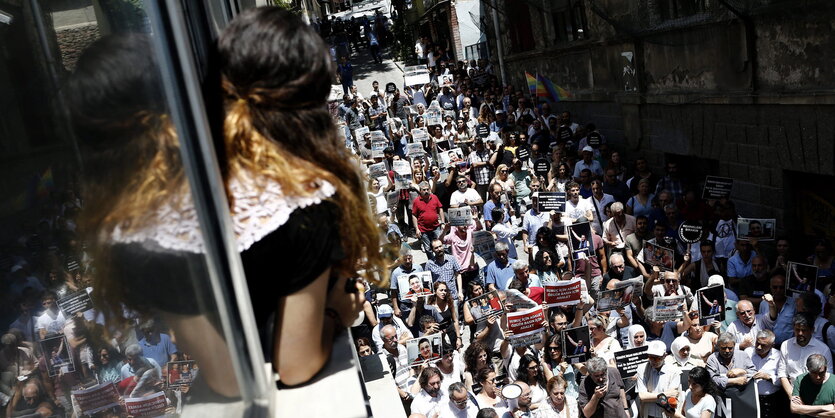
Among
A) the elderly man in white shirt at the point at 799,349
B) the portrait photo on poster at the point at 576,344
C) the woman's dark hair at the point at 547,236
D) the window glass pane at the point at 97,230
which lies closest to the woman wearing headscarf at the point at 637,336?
the portrait photo on poster at the point at 576,344

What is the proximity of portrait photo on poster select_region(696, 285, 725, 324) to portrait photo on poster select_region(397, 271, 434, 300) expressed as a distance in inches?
117

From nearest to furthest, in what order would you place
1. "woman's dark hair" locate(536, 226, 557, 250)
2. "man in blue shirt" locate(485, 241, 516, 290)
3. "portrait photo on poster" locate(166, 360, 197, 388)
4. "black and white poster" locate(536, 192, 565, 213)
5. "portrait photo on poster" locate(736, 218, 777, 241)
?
"portrait photo on poster" locate(166, 360, 197, 388)
"portrait photo on poster" locate(736, 218, 777, 241)
"man in blue shirt" locate(485, 241, 516, 290)
"woman's dark hair" locate(536, 226, 557, 250)
"black and white poster" locate(536, 192, 565, 213)

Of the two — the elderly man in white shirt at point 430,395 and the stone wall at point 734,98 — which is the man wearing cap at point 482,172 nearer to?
the stone wall at point 734,98

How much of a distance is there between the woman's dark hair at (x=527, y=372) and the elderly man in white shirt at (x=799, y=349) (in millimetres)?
2117

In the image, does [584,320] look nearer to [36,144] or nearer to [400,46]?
[36,144]

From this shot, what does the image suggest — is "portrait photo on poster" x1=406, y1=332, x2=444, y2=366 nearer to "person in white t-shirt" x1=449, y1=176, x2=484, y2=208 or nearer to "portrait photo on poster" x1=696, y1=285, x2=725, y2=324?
"portrait photo on poster" x1=696, y1=285, x2=725, y2=324

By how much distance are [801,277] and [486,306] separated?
307 centimetres

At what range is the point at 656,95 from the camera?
45.9ft

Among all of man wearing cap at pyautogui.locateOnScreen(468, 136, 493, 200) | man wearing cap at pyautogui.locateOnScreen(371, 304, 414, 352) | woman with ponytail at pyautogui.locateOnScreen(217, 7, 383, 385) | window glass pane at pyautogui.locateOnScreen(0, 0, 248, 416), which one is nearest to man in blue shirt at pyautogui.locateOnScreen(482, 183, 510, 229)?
man wearing cap at pyautogui.locateOnScreen(468, 136, 493, 200)

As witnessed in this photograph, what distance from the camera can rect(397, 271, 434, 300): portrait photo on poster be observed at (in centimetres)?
970

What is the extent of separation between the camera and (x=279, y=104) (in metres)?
1.66

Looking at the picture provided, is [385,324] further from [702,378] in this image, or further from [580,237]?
[702,378]

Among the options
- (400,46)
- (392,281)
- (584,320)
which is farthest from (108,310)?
(400,46)

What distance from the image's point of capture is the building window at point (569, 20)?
55.9 ft
